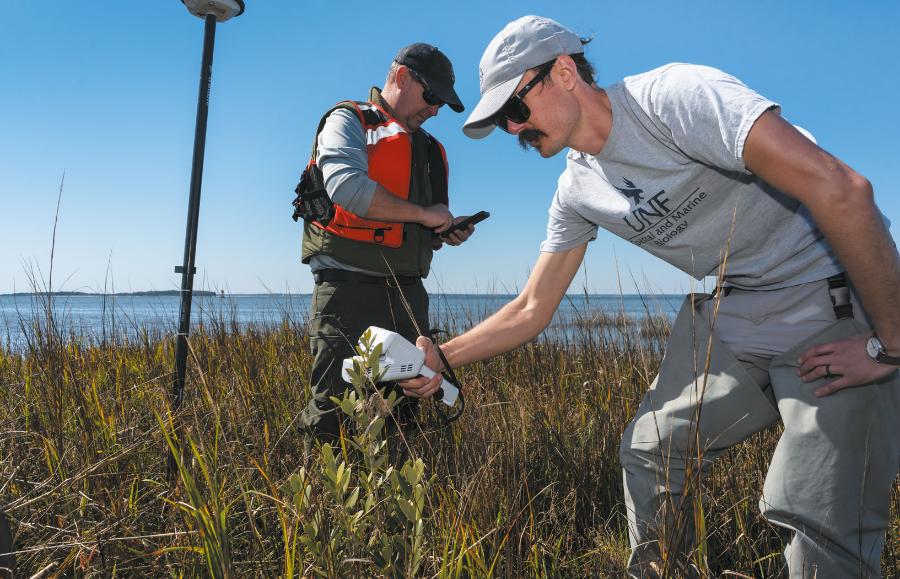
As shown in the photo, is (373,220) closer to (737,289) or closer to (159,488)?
(159,488)

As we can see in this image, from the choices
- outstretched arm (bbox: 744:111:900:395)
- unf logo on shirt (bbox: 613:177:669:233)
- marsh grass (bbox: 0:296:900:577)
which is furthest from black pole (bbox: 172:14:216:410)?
outstretched arm (bbox: 744:111:900:395)

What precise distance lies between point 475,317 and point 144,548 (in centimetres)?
442

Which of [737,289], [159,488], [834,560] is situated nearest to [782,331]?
[737,289]

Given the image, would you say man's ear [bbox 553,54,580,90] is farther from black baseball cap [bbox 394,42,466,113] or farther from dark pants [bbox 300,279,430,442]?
black baseball cap [bbox 394,42,466,113]

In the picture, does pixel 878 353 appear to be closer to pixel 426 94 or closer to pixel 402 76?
pixel 426 94

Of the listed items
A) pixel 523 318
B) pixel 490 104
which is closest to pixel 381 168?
pixel 523 318

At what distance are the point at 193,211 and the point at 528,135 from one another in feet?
6.61

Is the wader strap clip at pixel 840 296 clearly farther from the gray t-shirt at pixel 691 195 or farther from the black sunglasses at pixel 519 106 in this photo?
the black sunglasses at pixel 519 106

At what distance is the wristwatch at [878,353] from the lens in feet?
4.61

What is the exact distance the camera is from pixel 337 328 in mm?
2754

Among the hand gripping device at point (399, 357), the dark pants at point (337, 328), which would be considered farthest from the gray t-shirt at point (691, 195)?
the dark pants at point (337, 328)

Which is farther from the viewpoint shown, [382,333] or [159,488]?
[159,488]

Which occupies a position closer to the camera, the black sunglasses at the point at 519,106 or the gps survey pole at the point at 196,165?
the black sunglasses at the point at 519,106

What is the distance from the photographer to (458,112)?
3133mm
